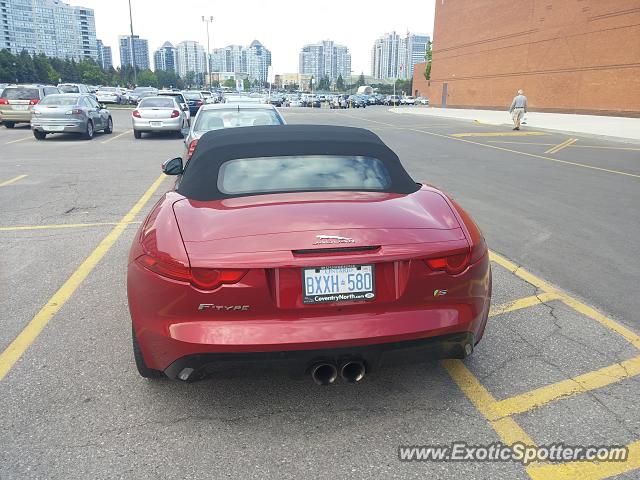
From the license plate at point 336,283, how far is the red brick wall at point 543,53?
34.6 m

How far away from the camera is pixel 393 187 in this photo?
11.5ft

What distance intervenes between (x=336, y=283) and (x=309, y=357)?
378mm

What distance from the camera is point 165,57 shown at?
192 m

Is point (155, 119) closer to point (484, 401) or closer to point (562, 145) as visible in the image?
point (562, 145)

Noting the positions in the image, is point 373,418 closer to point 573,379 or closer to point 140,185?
point 573,379

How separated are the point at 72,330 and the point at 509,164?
11699 millimetres

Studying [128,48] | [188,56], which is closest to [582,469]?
[128,48]

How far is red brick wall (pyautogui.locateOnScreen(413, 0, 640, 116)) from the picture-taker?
3225 centimetres

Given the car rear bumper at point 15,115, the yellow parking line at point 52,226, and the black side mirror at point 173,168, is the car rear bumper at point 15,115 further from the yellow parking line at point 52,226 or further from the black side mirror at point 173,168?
the black side mirror at point 173,168

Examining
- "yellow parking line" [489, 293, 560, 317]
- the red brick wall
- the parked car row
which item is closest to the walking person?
the red brick wall

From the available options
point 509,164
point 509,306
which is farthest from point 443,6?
point 509,306

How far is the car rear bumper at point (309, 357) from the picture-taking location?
2.60 meters

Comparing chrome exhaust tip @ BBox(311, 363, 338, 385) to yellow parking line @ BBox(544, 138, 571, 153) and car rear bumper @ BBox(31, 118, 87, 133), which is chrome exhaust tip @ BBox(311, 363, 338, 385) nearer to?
yellow parking line @ BBox(544, 138, 571, 153)

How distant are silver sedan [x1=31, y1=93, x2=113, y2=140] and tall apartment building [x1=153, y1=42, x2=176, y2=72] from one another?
608 ft
